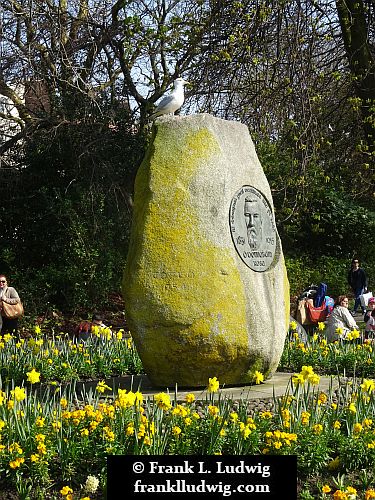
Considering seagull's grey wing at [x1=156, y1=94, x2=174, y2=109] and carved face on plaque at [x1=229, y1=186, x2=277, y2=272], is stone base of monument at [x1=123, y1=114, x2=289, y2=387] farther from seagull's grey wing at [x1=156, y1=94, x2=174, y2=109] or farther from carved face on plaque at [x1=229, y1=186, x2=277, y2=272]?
seagull's grey wing at [x1=156, y1=94, x2=174, y2=109]

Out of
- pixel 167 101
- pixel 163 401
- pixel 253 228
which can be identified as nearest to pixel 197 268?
pixel 253 228

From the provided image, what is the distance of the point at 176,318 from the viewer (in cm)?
619

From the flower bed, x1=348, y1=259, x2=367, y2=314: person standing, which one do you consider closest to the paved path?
the flower bed

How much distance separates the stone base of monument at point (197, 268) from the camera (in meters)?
6.25

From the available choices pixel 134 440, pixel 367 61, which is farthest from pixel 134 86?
pixel 134 440

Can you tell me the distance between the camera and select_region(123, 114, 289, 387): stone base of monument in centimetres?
625

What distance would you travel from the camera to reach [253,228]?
6797 millimetres

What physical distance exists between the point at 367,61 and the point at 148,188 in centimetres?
817

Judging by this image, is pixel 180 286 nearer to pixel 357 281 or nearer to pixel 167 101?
pixel 167 101

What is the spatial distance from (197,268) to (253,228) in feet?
2.54

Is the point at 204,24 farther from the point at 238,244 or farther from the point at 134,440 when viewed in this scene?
the point at 134,440

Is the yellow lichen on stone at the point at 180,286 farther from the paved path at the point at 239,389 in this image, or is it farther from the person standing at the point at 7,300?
the person standing at the point at 7,300

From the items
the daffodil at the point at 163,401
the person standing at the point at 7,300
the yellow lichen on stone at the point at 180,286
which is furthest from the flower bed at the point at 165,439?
the person standing at the point at 7,300

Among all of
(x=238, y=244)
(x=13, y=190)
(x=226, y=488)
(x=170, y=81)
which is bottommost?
(x=226, y=488)
